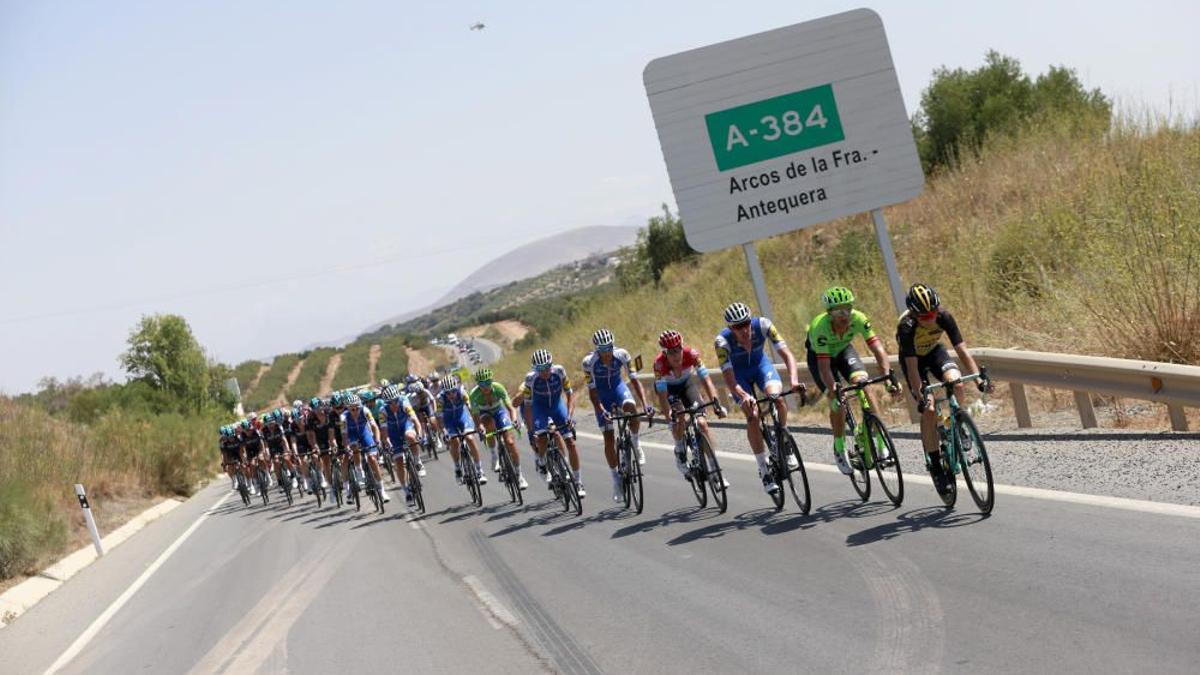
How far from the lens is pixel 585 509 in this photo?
15477 millimetres

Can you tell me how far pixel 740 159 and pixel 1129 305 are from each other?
24.8 ft

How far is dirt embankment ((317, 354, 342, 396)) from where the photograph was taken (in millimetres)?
127375

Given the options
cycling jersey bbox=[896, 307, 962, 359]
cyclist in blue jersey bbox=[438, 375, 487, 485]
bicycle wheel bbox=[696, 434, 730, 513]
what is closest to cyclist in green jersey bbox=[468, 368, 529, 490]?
cyclist in blue jersey bbox=[438, 375, 487, 485]

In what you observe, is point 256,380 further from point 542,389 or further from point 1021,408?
point 1021,408

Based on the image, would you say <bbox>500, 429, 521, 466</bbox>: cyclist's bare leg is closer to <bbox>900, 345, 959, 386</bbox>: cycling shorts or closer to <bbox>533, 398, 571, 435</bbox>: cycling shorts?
<bbox>533, 398, 571, 435</bbox>: cycling shorts

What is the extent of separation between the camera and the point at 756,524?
11562 millimetres

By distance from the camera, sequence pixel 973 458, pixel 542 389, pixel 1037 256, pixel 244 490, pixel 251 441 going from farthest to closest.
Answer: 1. pixel 251 441
2. pixel 244 490
3. pixel 1037 256
4. pixel 542 389
5. pixel 973 458

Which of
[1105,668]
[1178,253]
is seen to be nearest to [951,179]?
[1178,253]

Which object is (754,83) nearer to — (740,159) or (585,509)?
(740,159)

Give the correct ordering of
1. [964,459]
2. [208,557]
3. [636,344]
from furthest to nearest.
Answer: [636,344], [208,557], [964,459]

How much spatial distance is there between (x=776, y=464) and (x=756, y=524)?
61 centimetres

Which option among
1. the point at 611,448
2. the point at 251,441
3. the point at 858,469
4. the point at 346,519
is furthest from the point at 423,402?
the point at 858,469

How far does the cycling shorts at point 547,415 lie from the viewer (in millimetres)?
15734

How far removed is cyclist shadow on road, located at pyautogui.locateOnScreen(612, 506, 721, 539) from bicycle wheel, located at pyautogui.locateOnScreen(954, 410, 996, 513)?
135 inches
